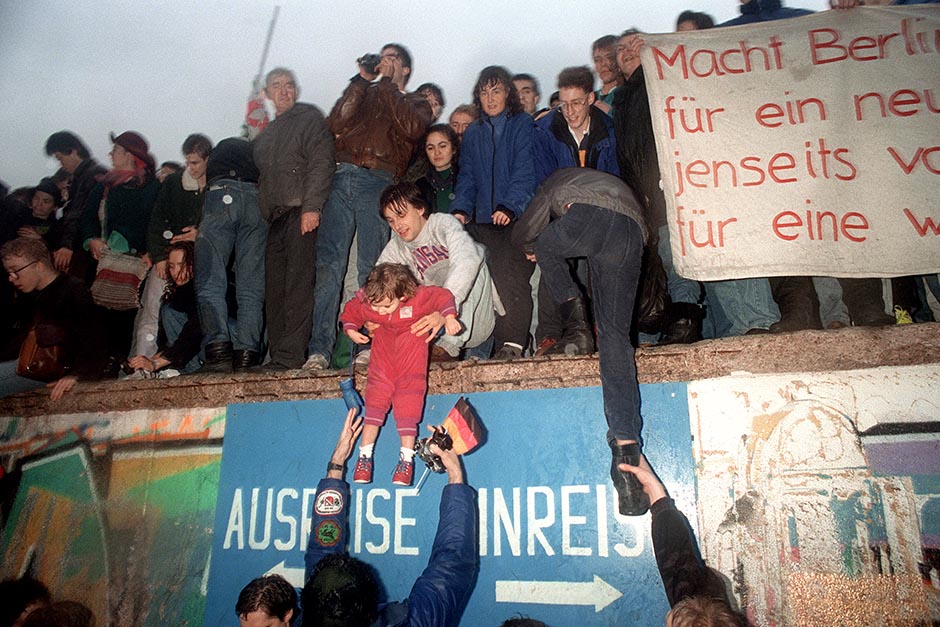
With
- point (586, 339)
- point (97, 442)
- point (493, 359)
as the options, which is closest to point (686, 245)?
point (586, 339)

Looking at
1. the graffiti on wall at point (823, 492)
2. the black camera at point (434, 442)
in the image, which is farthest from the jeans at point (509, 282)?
the graffiti on wall at point (823, 492)

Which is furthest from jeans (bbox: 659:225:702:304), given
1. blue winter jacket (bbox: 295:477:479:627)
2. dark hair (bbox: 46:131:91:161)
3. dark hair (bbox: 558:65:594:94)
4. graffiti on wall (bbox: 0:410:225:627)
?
dark hair (bbox: 46:131:91:161)

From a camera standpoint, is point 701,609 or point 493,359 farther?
point 493,359

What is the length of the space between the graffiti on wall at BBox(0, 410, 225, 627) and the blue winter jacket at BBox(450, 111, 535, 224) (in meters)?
2.33

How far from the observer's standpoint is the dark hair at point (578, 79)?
4270 mm

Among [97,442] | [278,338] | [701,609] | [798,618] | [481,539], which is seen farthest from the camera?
[97,442]

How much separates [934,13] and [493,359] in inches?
130

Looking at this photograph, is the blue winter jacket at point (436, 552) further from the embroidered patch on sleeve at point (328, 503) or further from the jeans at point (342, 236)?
the jeans at point (342, 236)

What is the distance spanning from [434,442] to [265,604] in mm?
1097

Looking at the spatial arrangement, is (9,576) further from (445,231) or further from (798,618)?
(798,618)

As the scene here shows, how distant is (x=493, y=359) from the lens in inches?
155

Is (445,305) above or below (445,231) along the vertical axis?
below

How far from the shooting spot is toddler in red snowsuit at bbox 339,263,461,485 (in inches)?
143

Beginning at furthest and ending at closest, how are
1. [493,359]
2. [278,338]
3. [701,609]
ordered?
[278,338] < [493,359] < [701,609]
